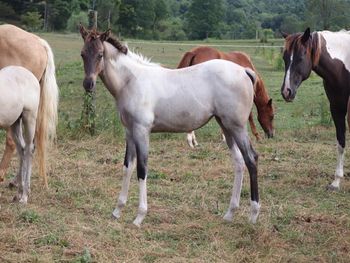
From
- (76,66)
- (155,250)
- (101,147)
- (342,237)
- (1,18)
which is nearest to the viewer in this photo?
(155,250)

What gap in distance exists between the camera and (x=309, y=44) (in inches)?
266

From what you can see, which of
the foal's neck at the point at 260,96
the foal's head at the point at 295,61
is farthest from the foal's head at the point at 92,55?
the foal's neck at the point at 260,96

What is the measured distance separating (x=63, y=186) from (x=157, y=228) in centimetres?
185

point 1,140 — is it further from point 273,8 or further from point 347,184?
point 273,8

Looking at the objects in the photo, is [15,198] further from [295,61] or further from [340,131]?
[340,131]

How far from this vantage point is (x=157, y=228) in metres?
5.27

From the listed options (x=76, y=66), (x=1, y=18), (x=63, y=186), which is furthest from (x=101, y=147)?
(x=1, y=18)

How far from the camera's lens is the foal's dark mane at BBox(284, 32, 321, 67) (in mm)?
6648

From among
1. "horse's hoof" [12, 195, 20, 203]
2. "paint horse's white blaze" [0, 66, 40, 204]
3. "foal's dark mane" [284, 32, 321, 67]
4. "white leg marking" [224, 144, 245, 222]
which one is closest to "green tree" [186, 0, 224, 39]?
"foal's dark mane" [284, 32, 321, 67]

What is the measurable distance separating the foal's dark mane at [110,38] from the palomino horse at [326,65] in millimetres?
2156

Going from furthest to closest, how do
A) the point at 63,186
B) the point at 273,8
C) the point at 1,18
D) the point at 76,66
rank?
the point at 273,8 < the point at 1,18 < the point at 76,66 < the point at 63,186

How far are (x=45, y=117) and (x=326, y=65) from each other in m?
3.44

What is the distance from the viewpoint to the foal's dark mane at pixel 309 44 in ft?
21.8

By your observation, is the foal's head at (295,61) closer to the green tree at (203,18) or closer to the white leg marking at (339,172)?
the white leg marking at (339,172)
